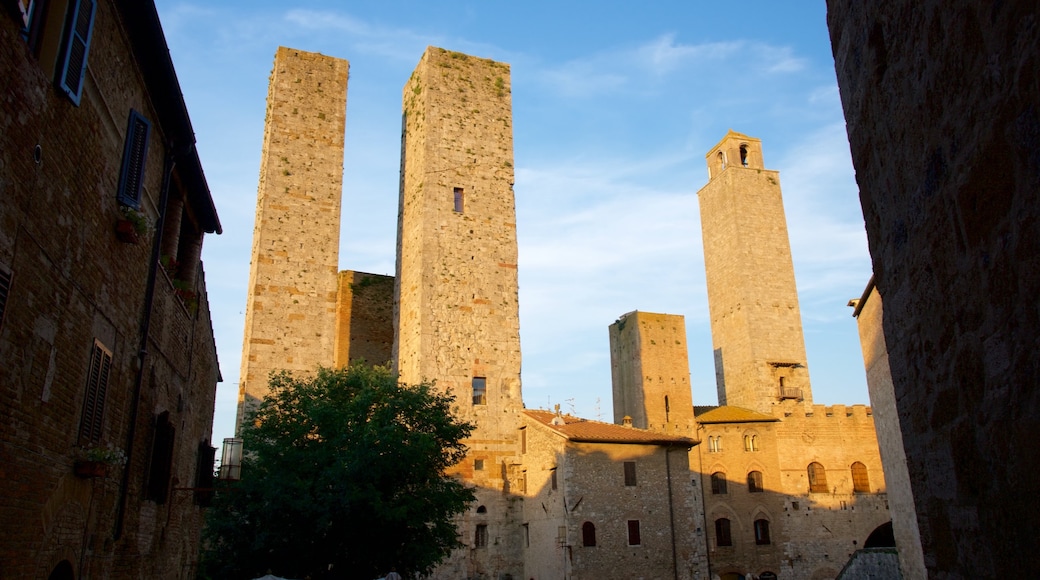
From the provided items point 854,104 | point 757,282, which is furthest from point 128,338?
point 757,282

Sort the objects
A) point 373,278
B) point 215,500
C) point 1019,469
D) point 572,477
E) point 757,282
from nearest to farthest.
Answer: point 1019,469
point 215,500
point 572,477
point 373,278
point 757,282

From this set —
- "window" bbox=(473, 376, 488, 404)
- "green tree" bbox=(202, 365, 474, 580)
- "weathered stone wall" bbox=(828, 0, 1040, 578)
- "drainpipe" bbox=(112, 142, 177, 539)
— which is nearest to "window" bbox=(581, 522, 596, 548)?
"window" bbox=(473, 376, 488, 404)

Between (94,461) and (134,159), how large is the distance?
10.3ft

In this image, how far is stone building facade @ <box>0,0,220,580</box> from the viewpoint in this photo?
5258 mm

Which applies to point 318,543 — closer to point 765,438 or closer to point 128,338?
point 128,338

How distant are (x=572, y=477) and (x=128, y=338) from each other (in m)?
18.1

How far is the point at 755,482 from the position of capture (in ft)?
104

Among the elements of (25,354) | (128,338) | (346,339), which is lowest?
(25,354)

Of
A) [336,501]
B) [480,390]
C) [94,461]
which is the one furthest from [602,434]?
[94,461]

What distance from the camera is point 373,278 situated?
31344 millimetres

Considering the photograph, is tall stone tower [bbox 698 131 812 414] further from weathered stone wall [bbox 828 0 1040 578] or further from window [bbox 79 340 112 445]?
weathered stone wall [bbox 828 0 1040 578]

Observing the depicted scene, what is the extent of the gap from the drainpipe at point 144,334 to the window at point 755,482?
2774 centimetres

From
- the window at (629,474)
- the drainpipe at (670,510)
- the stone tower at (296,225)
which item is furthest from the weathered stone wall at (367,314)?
the drainpipe at (670,510)

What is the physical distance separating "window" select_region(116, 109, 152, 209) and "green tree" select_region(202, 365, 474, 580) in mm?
9716
